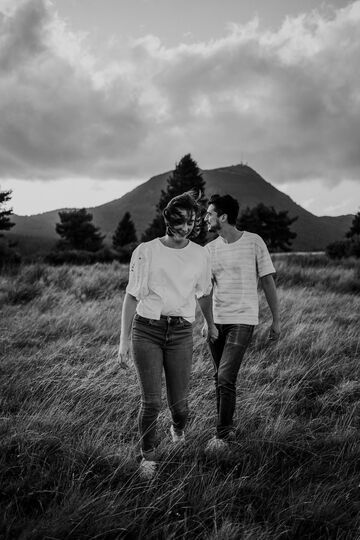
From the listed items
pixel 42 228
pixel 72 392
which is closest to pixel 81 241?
pixel 72 392

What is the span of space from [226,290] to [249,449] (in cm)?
119

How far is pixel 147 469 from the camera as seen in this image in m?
2.32

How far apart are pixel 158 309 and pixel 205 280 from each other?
473mm

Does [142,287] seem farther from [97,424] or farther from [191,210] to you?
[97,424]

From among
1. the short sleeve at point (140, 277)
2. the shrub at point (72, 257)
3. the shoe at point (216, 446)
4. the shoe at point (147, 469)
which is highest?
the short sleeve at point (140, 277)

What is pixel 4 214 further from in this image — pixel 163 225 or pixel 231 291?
pixel 231 291

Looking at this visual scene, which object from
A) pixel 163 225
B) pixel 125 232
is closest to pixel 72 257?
pixel 163 225

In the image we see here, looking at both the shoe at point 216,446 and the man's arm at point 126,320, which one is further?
the shoe at point 216,446

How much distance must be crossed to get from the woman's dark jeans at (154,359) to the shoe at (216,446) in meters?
0.46

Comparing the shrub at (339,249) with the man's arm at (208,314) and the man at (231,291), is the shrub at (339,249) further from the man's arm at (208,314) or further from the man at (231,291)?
the man's arm at (208,314)

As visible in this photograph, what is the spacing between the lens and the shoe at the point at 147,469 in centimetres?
228

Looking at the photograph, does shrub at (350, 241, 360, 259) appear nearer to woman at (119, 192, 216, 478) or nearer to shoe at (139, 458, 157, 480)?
woman at (119, 192, 216, 478)

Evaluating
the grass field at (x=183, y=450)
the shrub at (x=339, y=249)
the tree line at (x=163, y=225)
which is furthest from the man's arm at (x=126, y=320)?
the tree line at (x=163, y=225)

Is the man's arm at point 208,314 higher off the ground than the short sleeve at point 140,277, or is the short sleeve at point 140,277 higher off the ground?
the short sleeve at point 140,277
